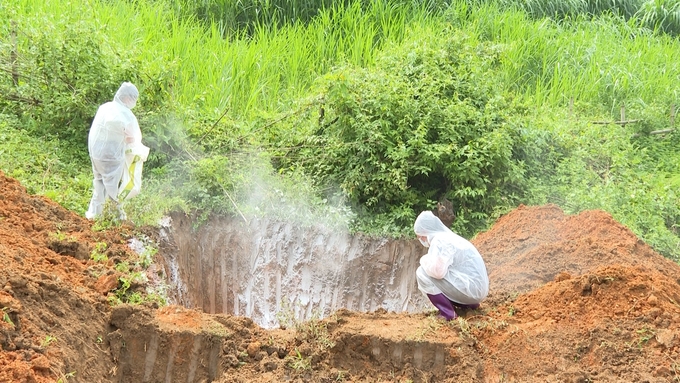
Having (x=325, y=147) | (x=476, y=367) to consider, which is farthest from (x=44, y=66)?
(x=476, y=367)

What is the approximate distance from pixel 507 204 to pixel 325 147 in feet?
8.17

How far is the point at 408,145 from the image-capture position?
1038cm

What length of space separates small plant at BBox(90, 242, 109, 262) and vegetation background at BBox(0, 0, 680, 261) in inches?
44.3

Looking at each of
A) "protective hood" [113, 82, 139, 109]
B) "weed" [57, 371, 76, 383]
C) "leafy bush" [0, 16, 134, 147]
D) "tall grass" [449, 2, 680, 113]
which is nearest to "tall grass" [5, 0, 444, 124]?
"leafy bush" [0, 16, 134, 147]

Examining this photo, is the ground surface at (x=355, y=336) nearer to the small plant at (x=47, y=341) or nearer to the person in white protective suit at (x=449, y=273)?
the small plant at (x=47, y=341)

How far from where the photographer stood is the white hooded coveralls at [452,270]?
21.3 feet

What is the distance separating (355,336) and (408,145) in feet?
15.4

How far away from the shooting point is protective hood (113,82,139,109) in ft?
26.9

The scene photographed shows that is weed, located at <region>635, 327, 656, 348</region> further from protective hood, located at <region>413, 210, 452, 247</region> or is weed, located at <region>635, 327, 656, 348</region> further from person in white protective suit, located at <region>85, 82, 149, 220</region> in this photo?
person in white protective suit, located at <region>85, 82, 149, 220</region>

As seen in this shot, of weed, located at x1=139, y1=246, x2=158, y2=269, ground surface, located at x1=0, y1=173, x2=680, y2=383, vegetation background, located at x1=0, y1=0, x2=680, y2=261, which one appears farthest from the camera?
vegetation background, located at x1=0, y1=0, x2=680, y2=261

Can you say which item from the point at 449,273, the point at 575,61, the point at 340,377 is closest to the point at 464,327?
the point at 449,273

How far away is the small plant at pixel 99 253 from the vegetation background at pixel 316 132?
3.69 ft

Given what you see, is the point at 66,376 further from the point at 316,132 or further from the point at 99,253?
the point at 316,132

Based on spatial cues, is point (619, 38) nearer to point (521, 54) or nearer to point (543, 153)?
point (521, 54)
